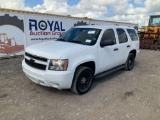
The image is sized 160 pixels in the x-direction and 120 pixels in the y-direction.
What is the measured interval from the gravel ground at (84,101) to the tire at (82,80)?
17cm

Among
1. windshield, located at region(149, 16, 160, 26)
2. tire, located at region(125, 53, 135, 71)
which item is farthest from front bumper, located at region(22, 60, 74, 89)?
windshield, located at region(149, 16, 160, 26)

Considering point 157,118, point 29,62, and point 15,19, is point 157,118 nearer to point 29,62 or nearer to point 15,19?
point 29,62

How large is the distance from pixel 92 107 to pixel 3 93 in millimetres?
2441

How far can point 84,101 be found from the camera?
4.47 metres

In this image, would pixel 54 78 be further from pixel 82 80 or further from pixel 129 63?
pixel 129 63

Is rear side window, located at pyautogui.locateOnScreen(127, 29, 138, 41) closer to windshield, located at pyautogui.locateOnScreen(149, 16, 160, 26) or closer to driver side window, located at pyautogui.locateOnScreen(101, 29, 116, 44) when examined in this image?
driver side window, located at pyautogui.locateOnScreen(101, 29, 116, 44)

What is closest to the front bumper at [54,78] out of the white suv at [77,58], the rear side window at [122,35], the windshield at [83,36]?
the white suv at [77,58]

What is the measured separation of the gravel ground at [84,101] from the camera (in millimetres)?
3828

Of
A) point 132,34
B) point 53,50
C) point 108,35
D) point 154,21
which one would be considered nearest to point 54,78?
point 53,50

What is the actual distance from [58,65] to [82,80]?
955 millimetres

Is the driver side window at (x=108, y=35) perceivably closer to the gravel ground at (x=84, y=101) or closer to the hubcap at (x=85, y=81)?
the hubcap at (x=85, y=81)

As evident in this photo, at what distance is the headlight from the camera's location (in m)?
4.18

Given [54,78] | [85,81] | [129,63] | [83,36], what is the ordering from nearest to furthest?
[54,78] → [85,81] → [83,36] → [129,63]

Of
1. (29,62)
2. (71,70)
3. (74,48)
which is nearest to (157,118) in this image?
(71,70)
